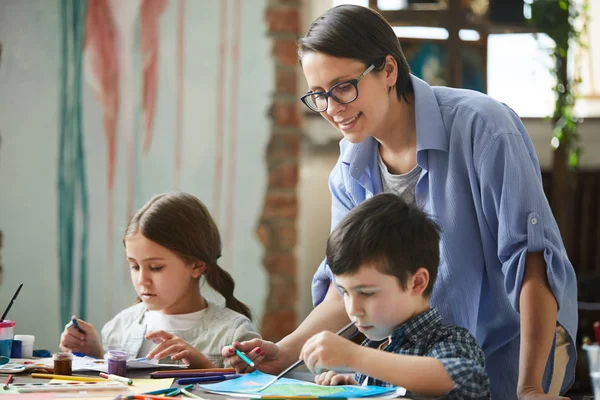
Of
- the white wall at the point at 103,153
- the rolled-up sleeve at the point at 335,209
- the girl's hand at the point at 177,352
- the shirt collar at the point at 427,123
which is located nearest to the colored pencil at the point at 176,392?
the girl's hand at the point at 177,352

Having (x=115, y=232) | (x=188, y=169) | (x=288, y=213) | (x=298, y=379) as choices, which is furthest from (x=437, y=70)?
(x=298, y=379)

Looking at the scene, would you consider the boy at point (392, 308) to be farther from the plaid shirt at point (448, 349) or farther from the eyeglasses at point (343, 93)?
the eyeglasses at point (343, 93)

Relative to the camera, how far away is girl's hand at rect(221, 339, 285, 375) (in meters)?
1.69

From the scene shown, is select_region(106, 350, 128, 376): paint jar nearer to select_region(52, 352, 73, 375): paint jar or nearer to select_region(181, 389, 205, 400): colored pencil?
select_region(52, 352, 73, 375): paint jar

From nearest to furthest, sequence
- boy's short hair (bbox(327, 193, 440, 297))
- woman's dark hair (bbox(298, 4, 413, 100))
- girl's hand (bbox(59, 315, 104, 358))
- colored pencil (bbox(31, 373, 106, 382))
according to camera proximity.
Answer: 1. boy's short hair (bbox(327, 193, 440, 297))
2. colored pencil (bbox(31, 373, 106, 382))
3. woman's dark hair (bbox(298, 4, 413, 100))
4. girl's hand (bbox(59, 315, 104, 358))

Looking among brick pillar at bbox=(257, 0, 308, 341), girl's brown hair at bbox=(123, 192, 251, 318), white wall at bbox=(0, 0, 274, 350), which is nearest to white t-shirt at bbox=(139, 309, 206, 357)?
girl's brown hair at bbox=(123, 192, 251, 318)

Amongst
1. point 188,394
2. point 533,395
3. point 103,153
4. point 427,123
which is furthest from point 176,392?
point 103,153

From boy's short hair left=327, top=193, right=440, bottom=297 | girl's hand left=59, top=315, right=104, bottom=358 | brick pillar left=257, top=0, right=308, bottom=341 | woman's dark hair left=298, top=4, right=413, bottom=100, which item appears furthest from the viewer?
brick pillar left=257, top=0, right=308, bottom=341

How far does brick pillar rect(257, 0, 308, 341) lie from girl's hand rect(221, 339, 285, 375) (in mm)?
1666

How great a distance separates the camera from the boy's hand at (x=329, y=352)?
135cm

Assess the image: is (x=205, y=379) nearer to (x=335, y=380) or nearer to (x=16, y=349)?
(x=335, y=380)

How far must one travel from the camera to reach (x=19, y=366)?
176 cm

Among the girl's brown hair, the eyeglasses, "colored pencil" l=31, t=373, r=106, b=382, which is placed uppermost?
the eyeglasses

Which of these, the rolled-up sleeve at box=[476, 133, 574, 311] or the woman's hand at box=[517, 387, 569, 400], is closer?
the woman's hand at box=[517, 387, 569, 400]
